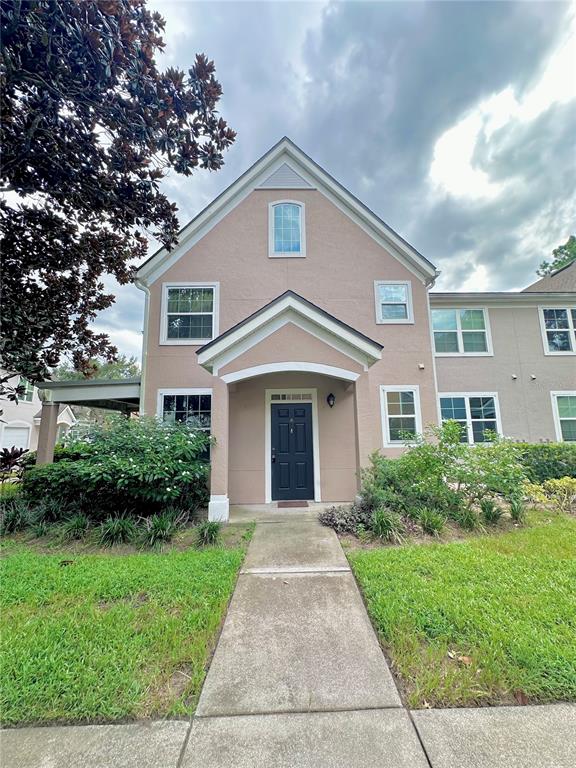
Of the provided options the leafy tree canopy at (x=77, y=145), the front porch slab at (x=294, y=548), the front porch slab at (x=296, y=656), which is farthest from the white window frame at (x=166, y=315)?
the front porch slab at (x=296, y=656)

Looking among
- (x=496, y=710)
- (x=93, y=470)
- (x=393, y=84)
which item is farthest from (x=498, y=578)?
(x=393, y=84)

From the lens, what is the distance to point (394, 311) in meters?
9.97

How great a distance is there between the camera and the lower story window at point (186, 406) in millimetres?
9055

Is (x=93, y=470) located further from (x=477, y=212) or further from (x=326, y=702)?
(x=477, y=212)

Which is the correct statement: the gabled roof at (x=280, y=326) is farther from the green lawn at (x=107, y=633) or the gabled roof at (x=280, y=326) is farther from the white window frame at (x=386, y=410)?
the green lawn at (x=107, y=633)

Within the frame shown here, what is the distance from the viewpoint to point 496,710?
87.1 inches

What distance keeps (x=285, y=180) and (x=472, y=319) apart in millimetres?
7898

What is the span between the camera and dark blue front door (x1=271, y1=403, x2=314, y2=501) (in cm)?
823

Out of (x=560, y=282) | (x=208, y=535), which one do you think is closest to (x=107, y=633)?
(x=208, y=535)

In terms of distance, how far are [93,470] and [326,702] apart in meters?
5.44

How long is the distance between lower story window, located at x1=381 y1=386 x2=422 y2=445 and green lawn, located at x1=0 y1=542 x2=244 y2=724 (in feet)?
19.4

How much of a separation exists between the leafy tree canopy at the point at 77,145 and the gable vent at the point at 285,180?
628 cm

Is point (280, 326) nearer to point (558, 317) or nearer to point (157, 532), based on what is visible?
point (157, 532)

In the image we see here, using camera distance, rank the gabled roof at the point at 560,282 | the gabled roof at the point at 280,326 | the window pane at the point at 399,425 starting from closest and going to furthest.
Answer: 1. the gabled roof at the point at 280,326
2. the window pane at the point at 399,425
3. the gabled roof at the point at 560,282
